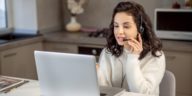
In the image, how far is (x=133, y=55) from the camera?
1.69 meters

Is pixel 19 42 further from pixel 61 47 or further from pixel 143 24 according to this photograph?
pixel 143 24

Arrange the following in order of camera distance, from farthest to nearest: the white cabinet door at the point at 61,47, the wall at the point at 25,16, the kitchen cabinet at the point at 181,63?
the wall at the point at 25,16 → the white cabinet door at the point at 61,47 → the kitchen cabinet at the point at 181,63

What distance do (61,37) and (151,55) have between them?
5.72 ft

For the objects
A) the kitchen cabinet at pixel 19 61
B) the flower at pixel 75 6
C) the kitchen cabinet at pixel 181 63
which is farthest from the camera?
the flower at pixel 75 6

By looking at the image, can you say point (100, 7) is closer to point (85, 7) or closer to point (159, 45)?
point (85, 7)

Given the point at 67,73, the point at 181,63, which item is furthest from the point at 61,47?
the point at 67,73

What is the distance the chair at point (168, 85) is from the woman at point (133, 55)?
0.23ft

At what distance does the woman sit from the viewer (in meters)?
1.68

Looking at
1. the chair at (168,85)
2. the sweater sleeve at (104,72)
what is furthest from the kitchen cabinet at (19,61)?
the chair at (168,85)

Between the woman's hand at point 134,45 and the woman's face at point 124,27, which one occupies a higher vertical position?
the woman's face at point 124,27

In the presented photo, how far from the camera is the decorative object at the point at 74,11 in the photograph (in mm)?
3631

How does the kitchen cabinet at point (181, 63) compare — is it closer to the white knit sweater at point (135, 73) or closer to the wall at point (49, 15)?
the white knit sweater at point (135, 73)

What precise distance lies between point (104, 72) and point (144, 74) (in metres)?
0.25

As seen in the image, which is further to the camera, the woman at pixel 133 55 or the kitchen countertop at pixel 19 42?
the kitchen countertop at pixel 19 42
